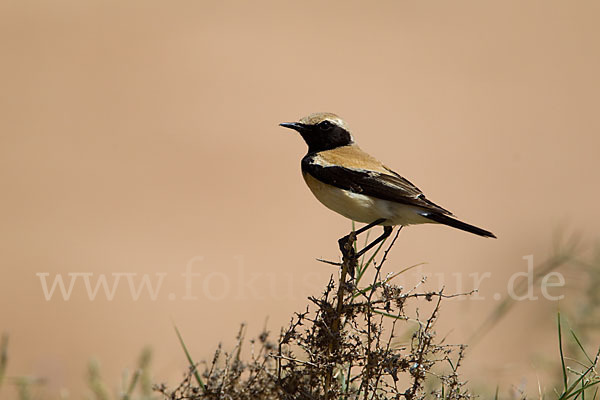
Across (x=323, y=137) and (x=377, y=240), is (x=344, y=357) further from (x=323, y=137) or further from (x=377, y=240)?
(x=323, y=137)

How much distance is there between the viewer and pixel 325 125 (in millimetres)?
6109

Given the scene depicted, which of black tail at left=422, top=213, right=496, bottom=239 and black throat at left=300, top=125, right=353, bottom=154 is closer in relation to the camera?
black tail at left=422, top=213, right=496, bottom=239

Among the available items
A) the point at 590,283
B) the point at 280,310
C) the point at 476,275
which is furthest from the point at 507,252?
the point at 590,283

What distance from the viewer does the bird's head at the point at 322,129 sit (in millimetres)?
6109

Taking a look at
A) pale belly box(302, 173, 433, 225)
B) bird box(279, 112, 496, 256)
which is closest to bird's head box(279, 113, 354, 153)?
bird box(279, 112, 496, 256)

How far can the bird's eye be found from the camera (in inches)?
240

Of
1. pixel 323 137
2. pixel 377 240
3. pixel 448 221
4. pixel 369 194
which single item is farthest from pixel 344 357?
pixel 323 137

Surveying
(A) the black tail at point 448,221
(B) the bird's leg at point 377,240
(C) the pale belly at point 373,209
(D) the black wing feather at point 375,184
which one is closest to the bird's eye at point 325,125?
(D) the black wing feather at point 375,184

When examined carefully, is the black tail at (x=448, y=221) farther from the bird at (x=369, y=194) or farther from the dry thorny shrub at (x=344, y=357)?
the dry thorny shrub at (x=344, y=357)

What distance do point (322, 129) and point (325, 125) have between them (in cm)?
4

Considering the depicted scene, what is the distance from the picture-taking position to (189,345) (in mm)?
10438

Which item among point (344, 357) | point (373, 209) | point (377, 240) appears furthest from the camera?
point (373, 209)

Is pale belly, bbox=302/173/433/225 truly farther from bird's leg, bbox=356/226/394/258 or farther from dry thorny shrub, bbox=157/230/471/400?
dry thorny shrub, bbox=157/230/471/400

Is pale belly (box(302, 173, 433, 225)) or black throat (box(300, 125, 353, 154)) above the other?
black throat (box(300, 125, 353, 154))
